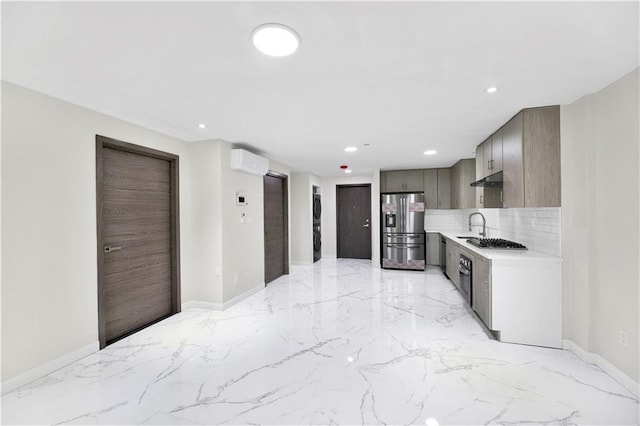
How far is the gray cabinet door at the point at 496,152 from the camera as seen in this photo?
3342mm

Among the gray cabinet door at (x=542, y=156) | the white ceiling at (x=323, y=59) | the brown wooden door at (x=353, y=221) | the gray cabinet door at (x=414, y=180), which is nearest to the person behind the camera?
the white ceiling at (x=323, y=59)

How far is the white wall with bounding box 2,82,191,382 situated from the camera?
2.11 metres

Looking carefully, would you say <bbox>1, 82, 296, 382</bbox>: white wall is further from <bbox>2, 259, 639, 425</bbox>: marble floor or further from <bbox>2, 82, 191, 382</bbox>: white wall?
<bbox>2, 259, 639, 425</bbox>: marble floor

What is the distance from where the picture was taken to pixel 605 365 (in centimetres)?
230

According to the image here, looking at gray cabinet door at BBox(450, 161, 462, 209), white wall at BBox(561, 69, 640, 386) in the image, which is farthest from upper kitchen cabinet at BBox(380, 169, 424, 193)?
white wall at BBox(561, 69, 640, 386)

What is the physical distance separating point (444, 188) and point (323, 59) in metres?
5.24

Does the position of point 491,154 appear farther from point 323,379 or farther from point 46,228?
point 46,228

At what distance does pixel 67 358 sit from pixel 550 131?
4.80m

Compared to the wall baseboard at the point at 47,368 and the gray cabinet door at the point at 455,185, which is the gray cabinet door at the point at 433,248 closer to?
the gray cabinet door at the point at 455,185

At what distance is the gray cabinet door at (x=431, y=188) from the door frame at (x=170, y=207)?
16.4 feet

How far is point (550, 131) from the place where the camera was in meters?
2.71

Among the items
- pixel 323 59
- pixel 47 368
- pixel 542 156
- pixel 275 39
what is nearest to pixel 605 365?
pixel 542 156

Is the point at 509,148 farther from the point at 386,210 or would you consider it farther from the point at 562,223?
the point at 386,210

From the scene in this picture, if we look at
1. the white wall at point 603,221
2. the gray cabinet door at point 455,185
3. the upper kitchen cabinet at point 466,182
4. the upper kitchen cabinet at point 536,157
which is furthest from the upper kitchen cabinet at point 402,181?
the white wall at point 603,221
